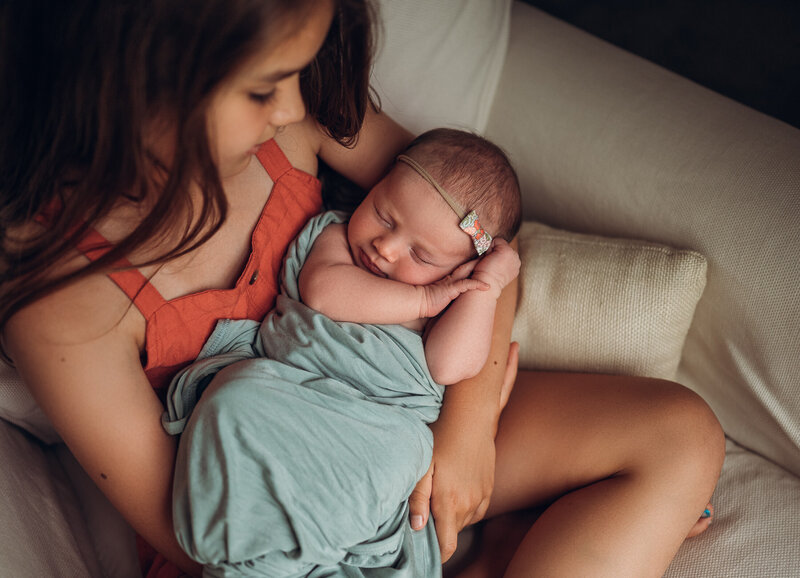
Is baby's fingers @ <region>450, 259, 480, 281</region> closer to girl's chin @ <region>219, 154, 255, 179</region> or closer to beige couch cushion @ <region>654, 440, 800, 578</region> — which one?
girl's chin @ <region>219, 154, 255, 179</region>

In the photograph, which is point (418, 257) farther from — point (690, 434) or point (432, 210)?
point (690, 434)

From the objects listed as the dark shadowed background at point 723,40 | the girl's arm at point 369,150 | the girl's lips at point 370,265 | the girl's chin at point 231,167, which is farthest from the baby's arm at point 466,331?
the dark shadowed background at point 723,40

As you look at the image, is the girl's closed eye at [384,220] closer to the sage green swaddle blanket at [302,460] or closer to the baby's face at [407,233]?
the baby's face at [407,233]

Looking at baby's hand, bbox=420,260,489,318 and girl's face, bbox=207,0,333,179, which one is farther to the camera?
baby's hand, bbox=420,260,489,318

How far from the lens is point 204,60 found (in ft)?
2.21

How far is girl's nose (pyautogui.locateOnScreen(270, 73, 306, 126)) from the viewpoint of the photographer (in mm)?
778

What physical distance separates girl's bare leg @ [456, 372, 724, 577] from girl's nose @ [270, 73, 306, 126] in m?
0.65

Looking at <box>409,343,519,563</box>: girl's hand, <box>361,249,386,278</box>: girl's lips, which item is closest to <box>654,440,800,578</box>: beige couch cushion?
<box>409,343,519,563</box>: girl's hand

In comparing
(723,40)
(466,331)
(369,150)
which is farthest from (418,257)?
(723,40)

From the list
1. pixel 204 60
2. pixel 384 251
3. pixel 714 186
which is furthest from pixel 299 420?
pixel 714 186

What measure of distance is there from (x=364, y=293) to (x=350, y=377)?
0.14 metres

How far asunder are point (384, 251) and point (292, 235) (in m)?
0.20

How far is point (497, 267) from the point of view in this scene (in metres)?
1.01

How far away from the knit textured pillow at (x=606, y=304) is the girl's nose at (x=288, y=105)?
0.60 m
